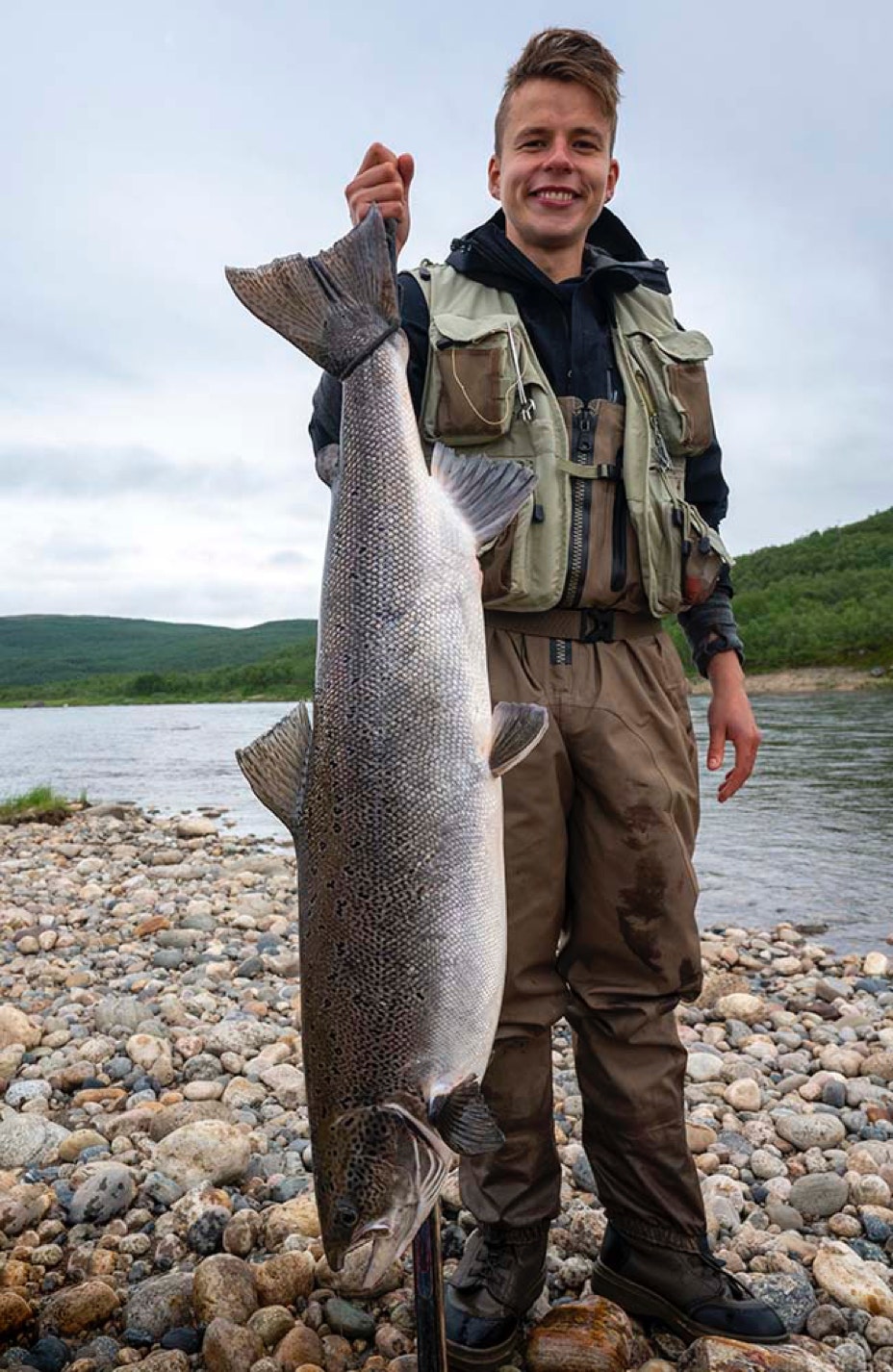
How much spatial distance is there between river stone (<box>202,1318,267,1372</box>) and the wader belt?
212cm

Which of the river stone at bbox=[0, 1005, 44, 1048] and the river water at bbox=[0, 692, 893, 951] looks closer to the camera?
the river stone at bbox=[0, 1005, 44, 1048]

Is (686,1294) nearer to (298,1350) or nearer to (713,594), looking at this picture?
(298,1350)

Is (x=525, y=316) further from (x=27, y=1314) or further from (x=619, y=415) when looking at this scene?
(x=27, y=1314)

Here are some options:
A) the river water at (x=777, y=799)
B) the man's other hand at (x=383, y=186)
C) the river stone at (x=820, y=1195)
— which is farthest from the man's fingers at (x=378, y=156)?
the river water at (x=777, y=799)

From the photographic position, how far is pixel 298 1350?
2.89m

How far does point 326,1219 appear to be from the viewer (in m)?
2.29

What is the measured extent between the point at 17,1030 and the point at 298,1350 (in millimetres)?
3191

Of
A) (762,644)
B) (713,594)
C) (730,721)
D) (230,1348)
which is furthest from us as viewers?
(762,644)

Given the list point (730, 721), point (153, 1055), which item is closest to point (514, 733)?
point (730, 721)

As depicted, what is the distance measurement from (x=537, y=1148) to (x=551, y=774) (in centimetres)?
112

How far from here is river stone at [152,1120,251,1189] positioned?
383 cm

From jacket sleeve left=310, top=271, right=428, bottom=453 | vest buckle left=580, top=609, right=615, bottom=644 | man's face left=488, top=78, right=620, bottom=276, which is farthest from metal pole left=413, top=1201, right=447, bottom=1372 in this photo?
man's face left=488, top=78, right=620, bottom=276

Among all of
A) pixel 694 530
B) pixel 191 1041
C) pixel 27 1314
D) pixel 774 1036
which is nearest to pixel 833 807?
pixel 774 1036

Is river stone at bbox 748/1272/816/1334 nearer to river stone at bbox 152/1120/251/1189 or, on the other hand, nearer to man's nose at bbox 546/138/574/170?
river stone at bbox 152/1120/251/1189
